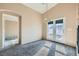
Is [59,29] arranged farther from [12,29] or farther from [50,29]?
[12,29]

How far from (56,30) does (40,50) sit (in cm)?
45

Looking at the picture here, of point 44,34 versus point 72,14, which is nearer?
point 72,14

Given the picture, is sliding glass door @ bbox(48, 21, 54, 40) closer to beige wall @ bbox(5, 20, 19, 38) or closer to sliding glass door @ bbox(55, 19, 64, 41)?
sliding glass door @ bbox(55, 19, 64, 41)

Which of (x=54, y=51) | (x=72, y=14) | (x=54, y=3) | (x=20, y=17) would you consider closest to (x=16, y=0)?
(x=20, y=17)

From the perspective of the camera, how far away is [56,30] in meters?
1.76

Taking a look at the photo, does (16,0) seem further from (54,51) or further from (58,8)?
(54,51)

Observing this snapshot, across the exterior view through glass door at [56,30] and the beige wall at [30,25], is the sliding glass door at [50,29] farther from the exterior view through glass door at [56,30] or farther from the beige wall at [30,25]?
the beige wall at [30,25]

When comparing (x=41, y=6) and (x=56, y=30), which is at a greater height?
(x=41, y=6)

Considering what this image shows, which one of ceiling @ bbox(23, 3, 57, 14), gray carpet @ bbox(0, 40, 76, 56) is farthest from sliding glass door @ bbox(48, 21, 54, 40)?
ceiling @ bbox(23, 3, 57, 14)

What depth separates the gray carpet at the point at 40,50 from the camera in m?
1.63

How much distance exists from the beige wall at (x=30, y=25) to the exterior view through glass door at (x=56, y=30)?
184 millimetres

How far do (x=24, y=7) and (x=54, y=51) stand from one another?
911 mm

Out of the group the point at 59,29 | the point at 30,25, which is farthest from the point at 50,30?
the point at 30,25

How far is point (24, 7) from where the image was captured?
1.69 m
